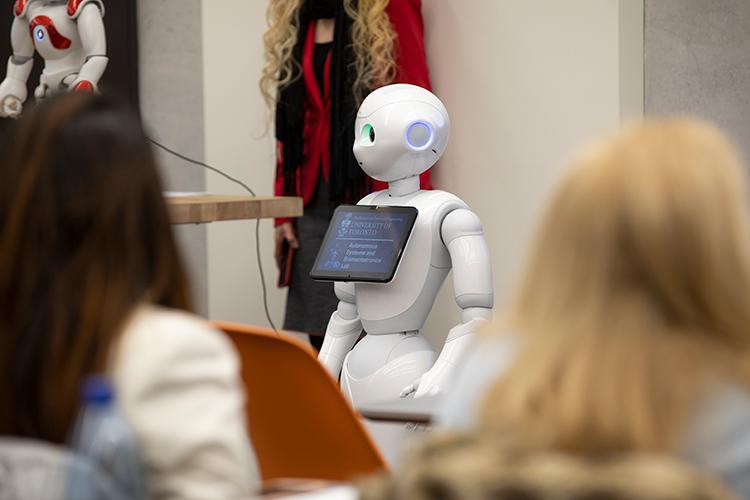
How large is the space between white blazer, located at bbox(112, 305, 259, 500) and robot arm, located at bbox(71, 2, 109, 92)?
305 cm

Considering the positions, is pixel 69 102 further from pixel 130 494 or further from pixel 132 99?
pixel 132 99

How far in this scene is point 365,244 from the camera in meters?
3.78

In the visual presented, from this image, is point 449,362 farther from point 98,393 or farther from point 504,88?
point 98,393

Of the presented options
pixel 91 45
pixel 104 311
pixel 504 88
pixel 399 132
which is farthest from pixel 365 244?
pixel 104 311

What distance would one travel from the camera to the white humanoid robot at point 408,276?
368 cm

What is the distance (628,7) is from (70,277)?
3817 mm

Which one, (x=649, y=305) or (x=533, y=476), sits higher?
(x=649, y=305)

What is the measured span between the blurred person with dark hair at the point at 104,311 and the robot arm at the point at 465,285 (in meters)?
2.03

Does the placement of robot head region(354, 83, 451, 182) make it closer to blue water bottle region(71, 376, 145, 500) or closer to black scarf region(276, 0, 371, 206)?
black scarf region(276, 0, 371, 206)

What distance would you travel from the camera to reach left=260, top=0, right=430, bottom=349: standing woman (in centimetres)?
527

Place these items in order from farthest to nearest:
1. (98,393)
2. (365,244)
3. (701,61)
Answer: (701,61), (365,244), (98,393)

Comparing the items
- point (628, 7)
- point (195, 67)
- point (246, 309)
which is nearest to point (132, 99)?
point (195, 67)

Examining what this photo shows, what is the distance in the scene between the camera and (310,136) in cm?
555

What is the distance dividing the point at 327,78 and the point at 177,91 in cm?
133
